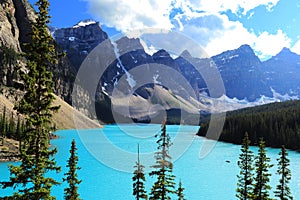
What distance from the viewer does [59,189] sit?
4328 centimetres

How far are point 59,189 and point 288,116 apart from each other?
97.7 m

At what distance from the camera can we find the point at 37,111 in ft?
40.9

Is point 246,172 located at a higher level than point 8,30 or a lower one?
lower

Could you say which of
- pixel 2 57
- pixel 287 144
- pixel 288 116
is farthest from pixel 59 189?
pixel 2 57

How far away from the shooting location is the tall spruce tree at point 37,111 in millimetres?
11797

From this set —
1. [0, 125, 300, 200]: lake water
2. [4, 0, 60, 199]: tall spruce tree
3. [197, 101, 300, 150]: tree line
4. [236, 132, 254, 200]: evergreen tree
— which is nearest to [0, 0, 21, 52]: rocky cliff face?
[0, 125, 300, 200]: lake water

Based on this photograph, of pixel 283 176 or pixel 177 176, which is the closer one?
pixel 283 176

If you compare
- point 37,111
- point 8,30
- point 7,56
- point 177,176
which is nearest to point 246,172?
point 37,111

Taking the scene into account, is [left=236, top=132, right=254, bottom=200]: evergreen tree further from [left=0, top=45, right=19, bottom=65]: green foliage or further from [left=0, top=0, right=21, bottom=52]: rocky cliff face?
[left=0, top=0, right=21, bottom=52]: rocky cliff face

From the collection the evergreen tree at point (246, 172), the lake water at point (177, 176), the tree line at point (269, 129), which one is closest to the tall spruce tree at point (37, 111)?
the evergreen tree at point (246, 172)

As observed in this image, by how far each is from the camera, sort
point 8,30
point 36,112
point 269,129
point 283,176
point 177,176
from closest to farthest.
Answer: point 36,112
point 283,176
point 177,176
point 269,129
point 8,30

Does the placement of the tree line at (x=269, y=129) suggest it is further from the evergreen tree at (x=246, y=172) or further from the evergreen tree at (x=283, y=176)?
the evergreen tree at (x=283, y=176)

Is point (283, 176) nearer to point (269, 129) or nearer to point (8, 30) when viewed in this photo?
point (269, 129)

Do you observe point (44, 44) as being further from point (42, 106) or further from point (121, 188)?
point (121, 188)
